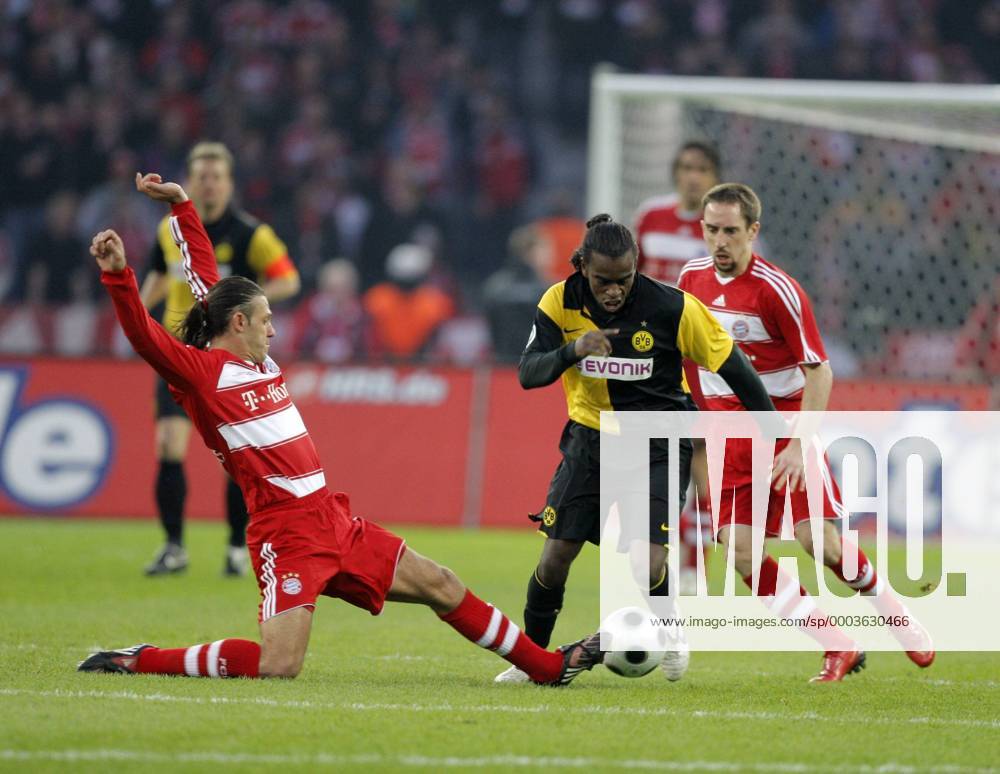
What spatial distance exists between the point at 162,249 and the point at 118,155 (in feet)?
36.8

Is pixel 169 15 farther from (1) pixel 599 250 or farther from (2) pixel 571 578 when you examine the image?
(1) pixel 599 250

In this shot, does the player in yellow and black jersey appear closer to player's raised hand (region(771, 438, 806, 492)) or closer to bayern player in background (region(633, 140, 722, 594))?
player's raised hand (region(771, 438, 806, 492))

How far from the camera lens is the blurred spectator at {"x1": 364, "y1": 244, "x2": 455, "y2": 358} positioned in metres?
16.7

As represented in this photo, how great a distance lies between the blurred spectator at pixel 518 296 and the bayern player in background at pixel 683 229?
518cm

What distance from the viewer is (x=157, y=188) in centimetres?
631

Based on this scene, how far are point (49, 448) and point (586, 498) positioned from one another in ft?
25.5

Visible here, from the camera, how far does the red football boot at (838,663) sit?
644cm

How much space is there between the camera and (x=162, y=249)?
9516 mm

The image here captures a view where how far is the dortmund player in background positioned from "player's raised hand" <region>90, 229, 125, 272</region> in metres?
3.66

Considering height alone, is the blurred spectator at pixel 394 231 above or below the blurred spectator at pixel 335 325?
above

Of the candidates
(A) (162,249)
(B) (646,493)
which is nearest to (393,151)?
(A) (162,249)

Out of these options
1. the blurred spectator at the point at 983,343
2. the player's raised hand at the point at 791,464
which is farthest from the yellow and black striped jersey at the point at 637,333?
the blurred spectator at the point at 983,343

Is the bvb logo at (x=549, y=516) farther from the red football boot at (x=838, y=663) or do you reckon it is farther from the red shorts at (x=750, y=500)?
the red football boot at (x=838, y=663)

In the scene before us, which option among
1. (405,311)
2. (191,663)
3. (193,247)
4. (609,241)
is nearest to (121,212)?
(405,311)
